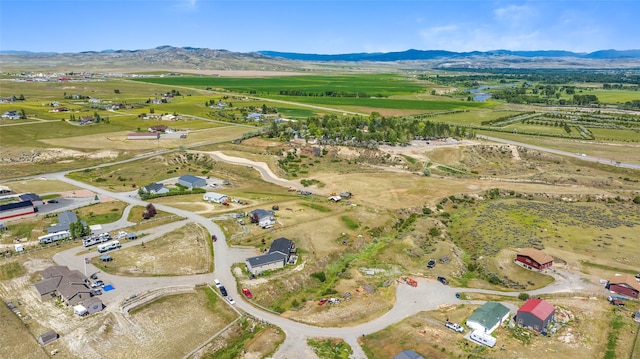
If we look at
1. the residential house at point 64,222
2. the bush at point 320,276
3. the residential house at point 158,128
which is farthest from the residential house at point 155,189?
the residential house at point 158,128

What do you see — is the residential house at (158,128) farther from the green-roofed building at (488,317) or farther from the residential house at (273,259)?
the green-roofed building at (488,317)

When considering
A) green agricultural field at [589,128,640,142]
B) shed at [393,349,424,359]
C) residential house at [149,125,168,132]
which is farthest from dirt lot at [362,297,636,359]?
residential house at [149,125,168,132]

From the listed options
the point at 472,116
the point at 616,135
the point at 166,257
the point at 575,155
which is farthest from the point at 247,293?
the point at 472,116

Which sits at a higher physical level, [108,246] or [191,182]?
[191,182]

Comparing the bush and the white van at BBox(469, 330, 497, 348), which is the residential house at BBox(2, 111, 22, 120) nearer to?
the bush

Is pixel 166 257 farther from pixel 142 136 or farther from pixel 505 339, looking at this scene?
pixel 142 136

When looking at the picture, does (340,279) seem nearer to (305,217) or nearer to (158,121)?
(305,217)
